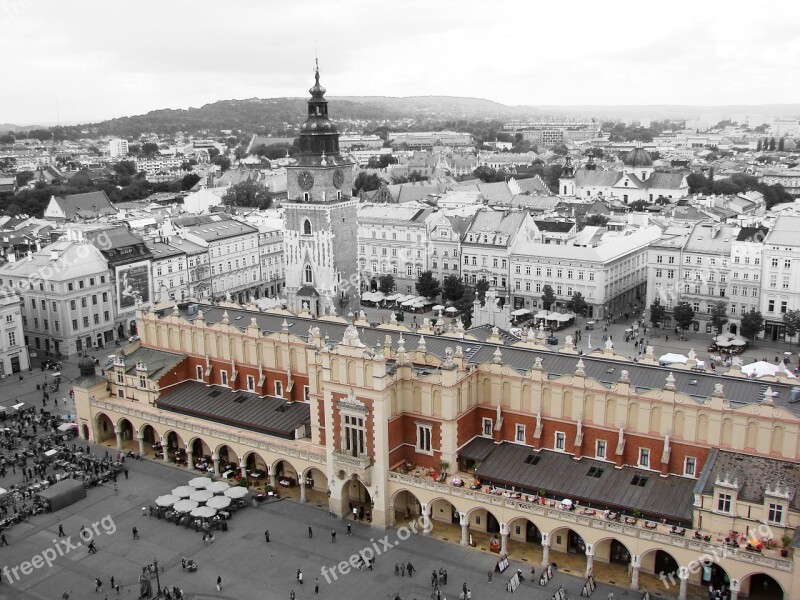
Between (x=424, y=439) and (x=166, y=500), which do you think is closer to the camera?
(x=424, y=439)

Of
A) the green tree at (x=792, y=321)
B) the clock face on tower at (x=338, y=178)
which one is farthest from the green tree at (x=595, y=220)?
the clock face on tower at (x=338, y=178)

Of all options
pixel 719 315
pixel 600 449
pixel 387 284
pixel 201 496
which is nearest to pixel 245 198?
pixel 387 284

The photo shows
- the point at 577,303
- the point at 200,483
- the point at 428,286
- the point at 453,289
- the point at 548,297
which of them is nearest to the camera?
the point at 200,483

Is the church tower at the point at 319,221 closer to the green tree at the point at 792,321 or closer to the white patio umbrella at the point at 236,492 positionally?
the white patio umbrella at the point at 236,492

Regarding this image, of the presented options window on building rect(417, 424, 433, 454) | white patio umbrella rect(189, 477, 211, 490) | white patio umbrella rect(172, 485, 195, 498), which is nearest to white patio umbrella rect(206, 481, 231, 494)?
white patio umbrella rect(189, 477, 211, 490)

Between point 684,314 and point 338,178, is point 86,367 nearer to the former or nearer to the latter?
point 338,178

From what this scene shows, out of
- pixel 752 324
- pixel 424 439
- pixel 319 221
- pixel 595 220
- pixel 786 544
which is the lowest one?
pixel 752 324
